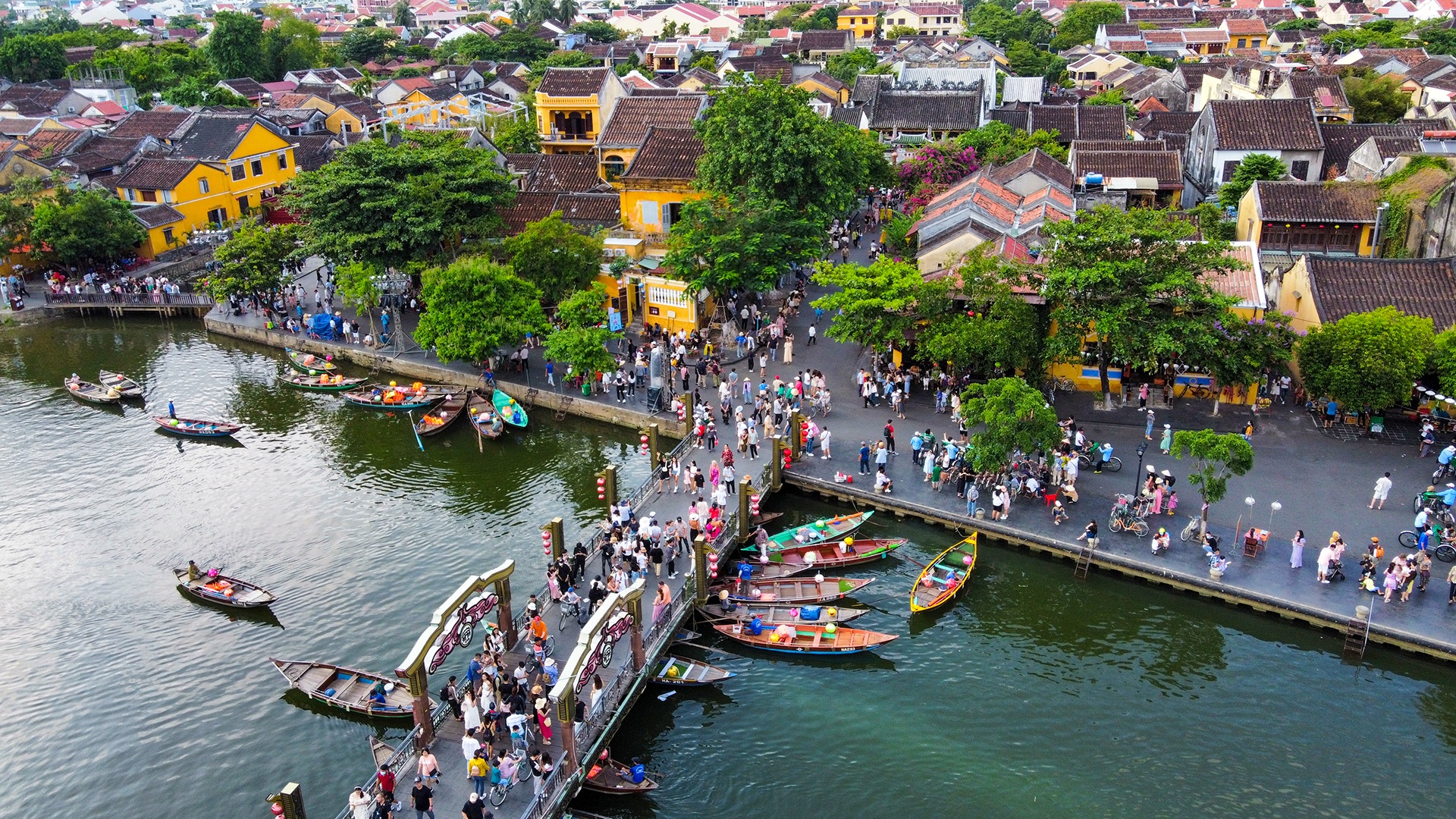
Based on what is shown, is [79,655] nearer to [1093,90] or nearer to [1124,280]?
[1124,280]

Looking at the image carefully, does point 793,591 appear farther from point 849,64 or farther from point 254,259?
point 849,64

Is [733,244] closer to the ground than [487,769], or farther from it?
farther from it

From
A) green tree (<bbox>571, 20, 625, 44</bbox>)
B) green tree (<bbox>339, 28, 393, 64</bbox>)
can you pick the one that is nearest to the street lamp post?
green tree (<bbox>339, 28, 393, 64</bbox>)

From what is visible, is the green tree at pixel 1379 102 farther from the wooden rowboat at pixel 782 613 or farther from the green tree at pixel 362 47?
the green tree at pixel 362 47

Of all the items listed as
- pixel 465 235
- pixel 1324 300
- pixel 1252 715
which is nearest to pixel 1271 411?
pixel 1324 300

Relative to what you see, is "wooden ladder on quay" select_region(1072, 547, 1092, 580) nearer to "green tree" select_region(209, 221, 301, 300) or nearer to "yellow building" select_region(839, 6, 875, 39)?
"green tree" select_region(209, 221, 301, 300)

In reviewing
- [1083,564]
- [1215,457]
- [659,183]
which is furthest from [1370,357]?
[659,183]
